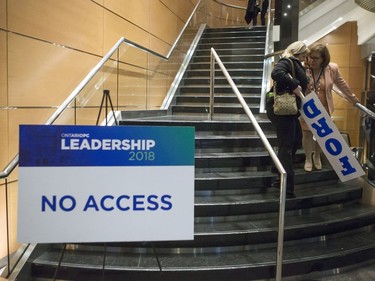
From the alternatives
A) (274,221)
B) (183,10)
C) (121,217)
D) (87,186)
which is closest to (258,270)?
(274,221)

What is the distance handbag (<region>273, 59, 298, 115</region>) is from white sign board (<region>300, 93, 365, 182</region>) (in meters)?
0.14

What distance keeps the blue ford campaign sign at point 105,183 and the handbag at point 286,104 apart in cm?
141

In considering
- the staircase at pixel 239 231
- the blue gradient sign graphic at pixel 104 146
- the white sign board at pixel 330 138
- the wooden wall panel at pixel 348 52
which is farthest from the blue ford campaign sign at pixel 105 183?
the wooden wall panel at pixel 348 52

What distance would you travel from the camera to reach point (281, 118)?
2949 millimetres

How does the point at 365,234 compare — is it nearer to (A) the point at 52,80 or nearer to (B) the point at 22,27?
(A) the point at 52,80

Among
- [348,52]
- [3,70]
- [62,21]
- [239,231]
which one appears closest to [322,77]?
[239,231]

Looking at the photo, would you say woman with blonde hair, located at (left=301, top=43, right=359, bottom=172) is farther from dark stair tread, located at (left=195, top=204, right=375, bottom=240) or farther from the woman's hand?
dark stair tread, located at (left=195, top=204, right=375, bottom=240)

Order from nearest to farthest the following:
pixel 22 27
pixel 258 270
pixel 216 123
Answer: pixel 258 270 → pixel 22 27 → pixel 216 123

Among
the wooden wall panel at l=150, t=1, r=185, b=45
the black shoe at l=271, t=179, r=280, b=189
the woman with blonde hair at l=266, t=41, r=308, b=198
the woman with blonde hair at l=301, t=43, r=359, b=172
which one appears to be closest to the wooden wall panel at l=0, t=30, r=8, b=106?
the woman with blonde hair at l=266, t=41, r=308, b=198

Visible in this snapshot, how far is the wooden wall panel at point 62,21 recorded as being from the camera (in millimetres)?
2734

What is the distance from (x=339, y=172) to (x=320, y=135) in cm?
40

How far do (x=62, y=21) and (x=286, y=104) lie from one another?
2.32m

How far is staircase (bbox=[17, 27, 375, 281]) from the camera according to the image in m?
2.33

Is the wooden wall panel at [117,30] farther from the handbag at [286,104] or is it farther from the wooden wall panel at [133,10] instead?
the handbag at [286,104]
